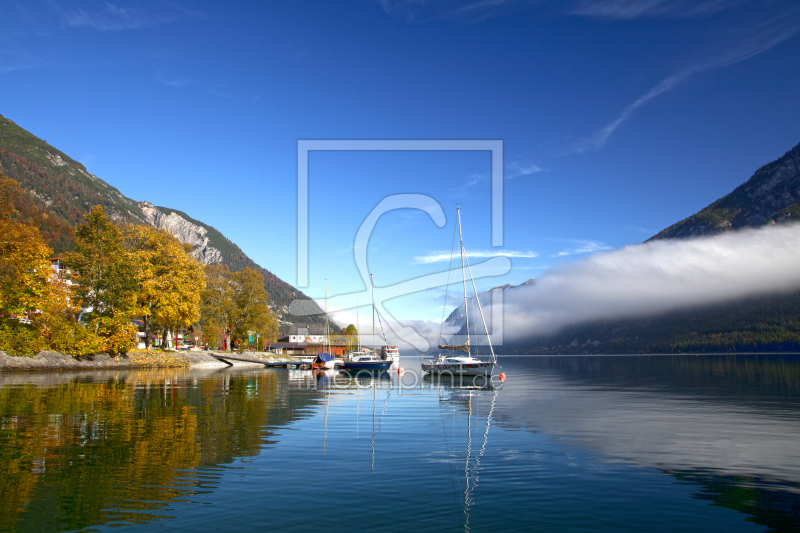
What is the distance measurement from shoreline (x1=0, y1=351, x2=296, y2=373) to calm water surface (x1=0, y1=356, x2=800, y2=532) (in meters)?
36.1

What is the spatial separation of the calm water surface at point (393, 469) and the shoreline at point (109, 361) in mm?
36057

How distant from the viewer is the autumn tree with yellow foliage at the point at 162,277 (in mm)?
71188

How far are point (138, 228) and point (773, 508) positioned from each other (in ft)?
265

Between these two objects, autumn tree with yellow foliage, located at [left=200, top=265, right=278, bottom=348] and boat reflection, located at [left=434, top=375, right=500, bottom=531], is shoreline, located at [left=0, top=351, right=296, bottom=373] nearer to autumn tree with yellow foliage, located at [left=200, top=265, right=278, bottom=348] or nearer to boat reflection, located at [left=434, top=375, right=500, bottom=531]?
autumn tree with yellow foliage, located at [left=200, top=265, right=278, bottom=348]

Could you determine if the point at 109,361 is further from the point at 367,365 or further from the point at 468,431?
the point at 468,431

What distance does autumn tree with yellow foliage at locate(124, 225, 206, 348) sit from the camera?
71.2 m

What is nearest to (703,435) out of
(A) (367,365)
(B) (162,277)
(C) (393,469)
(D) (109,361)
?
(C) (393,469)

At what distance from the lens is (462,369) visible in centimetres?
5972

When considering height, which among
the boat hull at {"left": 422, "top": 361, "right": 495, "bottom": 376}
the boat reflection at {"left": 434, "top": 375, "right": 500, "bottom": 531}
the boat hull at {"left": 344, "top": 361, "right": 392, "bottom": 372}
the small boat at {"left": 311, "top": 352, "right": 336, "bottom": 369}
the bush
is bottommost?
the small boat at {"left": 311, "top": 352, "right": 336, "bottom": 369}

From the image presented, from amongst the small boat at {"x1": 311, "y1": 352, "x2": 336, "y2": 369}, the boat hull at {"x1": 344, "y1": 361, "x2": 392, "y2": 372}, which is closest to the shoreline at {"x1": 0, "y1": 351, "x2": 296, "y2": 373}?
the small boat at {"x1": 311, "y1": 352, "x2": 336, "y2": 369}

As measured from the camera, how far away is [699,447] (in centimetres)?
1738

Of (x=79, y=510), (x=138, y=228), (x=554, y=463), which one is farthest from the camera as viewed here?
(x=138, y=228)

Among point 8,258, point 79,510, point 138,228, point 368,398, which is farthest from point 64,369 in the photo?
point 79,510

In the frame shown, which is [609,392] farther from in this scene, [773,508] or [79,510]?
[79,510]
